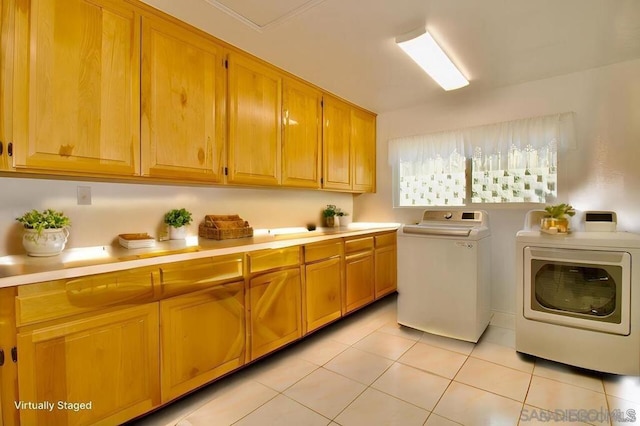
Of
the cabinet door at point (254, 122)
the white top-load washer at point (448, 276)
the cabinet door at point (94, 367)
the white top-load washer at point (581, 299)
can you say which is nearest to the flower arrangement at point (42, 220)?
the cabinet door at point (94, 367)

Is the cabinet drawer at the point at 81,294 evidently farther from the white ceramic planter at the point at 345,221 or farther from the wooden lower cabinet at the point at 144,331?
the white ceramic planter at the point at 345,221

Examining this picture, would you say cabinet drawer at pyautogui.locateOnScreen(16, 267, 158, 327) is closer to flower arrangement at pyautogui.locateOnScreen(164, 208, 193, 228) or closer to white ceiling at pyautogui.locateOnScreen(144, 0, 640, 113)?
flower arrangement at pyautogui.locateOnScreen(164, 208, 193, 228)

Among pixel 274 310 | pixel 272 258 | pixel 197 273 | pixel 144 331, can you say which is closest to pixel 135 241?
pixel 197 273

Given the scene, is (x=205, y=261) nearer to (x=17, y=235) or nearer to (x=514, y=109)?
(x=17, y=235)

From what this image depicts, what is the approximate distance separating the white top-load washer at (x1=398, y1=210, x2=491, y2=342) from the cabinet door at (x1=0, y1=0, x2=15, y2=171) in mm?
2587

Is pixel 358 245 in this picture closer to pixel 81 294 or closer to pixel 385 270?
pixel 385 270

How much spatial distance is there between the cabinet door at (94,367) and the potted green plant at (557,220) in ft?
8.84

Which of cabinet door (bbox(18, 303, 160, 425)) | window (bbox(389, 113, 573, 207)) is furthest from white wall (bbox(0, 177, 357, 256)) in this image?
window (bbox(389, 113, 573, 207))

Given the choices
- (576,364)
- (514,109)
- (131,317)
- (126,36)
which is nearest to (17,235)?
(131,317)

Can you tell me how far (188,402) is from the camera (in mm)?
1736

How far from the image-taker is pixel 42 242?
1504 mm

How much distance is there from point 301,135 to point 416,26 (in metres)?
1.29

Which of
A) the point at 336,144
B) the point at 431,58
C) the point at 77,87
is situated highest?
the point at 431,58

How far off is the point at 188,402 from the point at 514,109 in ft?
11.6
